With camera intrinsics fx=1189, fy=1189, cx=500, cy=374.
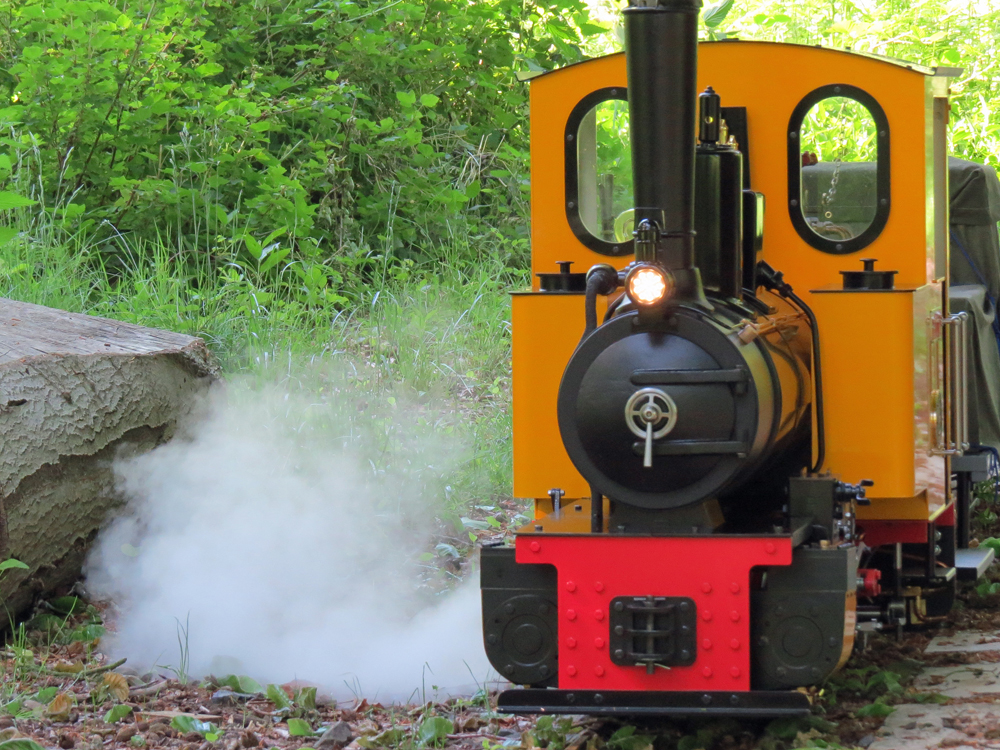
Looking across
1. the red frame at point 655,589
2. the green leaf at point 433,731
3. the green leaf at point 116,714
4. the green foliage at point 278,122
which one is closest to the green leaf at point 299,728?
the green leaf at point 433,731

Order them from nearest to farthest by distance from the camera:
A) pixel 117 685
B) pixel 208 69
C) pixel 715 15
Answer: pixel 117 685
pixel 715 15
pixel 208 69

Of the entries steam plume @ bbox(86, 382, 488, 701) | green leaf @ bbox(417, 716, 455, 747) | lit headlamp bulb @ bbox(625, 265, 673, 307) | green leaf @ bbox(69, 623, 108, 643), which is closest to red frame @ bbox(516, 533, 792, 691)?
green leaf @ bbox(417, 716, 455, 747)

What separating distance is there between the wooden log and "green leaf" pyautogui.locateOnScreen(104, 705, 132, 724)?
3.08 ft

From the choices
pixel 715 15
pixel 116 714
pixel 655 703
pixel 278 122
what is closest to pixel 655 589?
pixel 655 703

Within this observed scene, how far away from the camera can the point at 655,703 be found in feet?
10.7

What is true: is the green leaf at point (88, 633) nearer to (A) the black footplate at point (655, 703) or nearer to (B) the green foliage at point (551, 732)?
(B) the green foliage at point (551, 732)

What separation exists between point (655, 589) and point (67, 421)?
2678mm

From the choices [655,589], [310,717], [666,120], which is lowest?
[310,717]

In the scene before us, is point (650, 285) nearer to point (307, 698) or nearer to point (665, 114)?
point (665, 114)

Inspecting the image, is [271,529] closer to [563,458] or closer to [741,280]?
[563,458]

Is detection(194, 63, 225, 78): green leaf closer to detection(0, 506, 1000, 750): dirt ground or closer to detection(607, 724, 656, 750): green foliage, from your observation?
detection(0, 506, 1000, 750): dirt ground

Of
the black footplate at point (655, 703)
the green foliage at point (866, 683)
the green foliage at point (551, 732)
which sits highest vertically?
the black footplate at point (655, 703)

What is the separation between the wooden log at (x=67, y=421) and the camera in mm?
4559

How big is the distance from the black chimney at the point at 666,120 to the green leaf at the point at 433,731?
4.83 ft
